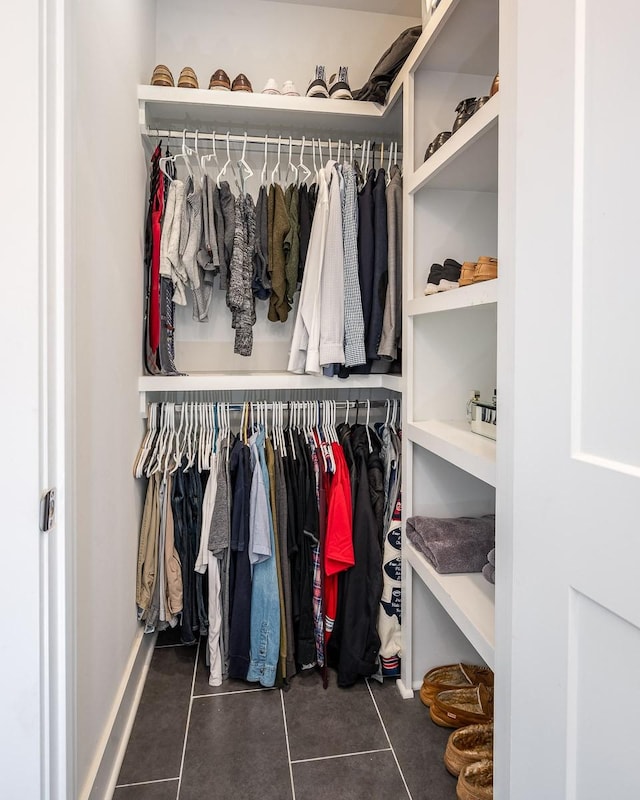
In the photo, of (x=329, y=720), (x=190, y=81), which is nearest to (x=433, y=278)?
(x=190, y=81)

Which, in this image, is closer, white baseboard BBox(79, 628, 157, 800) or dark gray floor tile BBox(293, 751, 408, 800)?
white baseboard BBox(79, 628, 157, 800)

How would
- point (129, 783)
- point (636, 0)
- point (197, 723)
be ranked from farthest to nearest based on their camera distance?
1. point (197, 723)
2. point (129, 783)
3. point (636, 0)

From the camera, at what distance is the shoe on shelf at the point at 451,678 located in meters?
1.65

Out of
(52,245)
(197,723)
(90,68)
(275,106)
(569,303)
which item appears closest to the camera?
(569,303)

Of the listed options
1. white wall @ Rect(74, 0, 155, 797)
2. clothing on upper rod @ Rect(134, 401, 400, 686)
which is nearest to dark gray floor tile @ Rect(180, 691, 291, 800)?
clothing on upper rod @ Rect(134, 401, 400, 686)

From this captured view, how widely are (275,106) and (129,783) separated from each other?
2.21 meters

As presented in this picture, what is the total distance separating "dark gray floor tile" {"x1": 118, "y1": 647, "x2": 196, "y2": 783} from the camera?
139cm

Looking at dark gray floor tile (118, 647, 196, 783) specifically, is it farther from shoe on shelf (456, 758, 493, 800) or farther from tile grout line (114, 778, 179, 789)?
shoe on shelf (456, 758, 493, 800)

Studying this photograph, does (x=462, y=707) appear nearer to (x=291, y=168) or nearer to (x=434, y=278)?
(x=434, y=278)

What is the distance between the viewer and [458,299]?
1.27 m

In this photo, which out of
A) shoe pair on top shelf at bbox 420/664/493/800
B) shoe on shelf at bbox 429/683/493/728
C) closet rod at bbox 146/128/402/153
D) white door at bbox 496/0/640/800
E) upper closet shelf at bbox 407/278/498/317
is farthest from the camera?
closet rod at bbox 146/128/402/153

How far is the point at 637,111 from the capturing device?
530 mm

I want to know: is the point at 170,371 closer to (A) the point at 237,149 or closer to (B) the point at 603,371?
(A) the point at 237,149

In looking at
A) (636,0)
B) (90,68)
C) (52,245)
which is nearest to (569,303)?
(636,0)
